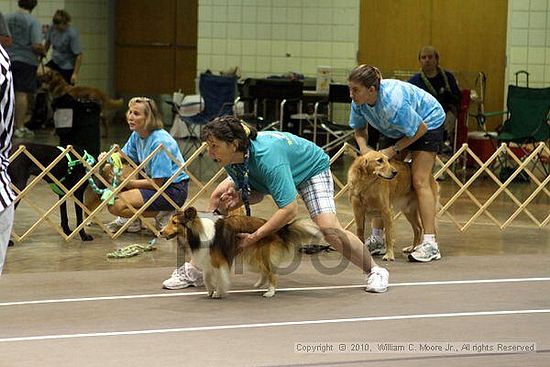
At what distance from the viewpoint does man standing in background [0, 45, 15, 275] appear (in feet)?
11.0

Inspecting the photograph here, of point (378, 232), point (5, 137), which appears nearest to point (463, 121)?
point (378, 232)

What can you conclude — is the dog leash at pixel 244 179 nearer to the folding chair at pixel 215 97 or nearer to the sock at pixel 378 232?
the sock at pixel 378 232

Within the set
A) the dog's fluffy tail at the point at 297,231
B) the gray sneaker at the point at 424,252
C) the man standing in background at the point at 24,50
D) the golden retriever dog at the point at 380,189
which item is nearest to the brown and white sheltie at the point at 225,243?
the dog's fluffy tail at the point at 297,231

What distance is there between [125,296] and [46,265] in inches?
41.9

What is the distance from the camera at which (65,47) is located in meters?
13.3

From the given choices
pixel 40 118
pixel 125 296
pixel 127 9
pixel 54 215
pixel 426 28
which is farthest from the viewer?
pixel 127 9

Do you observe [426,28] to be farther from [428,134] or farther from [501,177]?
[428,134]

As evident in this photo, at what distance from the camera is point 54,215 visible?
26.4ft

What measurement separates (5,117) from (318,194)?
249 centimetres

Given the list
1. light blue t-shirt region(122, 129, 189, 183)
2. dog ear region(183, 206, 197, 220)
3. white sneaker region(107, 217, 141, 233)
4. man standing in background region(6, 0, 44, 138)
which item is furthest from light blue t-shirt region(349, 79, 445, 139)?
man standing in background region(6, 0, 44, 138)

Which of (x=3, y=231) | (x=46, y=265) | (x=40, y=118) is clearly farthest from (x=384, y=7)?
(x=3, y=231)

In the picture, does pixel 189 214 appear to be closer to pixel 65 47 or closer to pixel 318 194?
pixel 318 194

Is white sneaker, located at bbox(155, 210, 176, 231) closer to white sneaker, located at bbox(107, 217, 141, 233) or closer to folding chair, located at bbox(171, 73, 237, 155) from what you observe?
white sneaker, located at bbox(107, 217, 141, 233)

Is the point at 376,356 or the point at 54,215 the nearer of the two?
the point at 376,356
